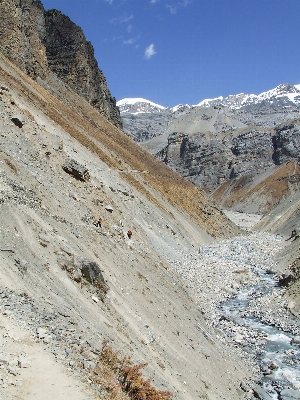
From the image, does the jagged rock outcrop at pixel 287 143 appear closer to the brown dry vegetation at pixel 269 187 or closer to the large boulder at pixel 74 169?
the brown dry vegetation at pixel 269 187

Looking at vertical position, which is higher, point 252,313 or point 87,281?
point 252,313

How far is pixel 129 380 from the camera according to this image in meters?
10.1

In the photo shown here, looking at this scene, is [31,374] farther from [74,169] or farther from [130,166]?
[130,166]

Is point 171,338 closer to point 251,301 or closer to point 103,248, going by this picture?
point 103,248

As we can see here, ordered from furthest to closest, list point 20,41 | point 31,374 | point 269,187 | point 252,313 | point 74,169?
point 269,187 → point 20,41 → point 74,169 → point 252,313 → point 31,374

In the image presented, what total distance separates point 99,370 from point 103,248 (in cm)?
1138

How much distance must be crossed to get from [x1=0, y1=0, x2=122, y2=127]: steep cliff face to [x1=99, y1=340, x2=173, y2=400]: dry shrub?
61347 mm

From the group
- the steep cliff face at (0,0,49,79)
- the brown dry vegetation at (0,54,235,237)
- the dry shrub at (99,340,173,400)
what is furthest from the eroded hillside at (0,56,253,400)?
the steep cliff face at (0,0,49,79)

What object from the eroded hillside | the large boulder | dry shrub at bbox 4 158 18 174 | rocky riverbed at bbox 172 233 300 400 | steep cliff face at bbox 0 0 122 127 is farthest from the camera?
steep cliff face at bbox 0 0 122 127

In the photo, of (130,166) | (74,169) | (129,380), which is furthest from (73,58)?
(129,380)

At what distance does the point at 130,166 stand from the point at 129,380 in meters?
45.6

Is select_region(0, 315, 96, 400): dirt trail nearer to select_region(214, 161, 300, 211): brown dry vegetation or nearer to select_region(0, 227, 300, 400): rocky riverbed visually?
select_region(0, 227, 300, 400): rocky riverbed

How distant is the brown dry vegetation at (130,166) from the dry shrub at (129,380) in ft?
115

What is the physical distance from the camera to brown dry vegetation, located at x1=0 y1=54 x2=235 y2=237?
48.8 meters
